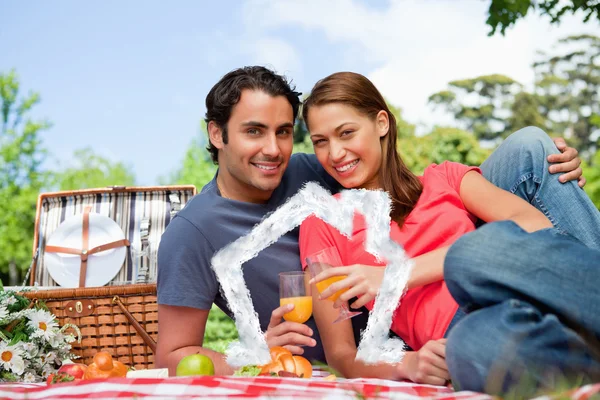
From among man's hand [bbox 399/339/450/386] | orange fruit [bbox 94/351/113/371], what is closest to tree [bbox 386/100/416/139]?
orange fruit [bbox 94/351/113/371]

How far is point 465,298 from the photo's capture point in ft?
6.32

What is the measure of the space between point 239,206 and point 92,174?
1008 inches

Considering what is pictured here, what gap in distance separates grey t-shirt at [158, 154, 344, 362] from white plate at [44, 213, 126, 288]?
2233 millimetres

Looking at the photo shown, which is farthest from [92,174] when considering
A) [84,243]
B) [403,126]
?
[84,243]

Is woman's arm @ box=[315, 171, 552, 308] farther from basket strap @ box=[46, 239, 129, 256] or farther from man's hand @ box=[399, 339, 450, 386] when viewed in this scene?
basket strap @ box=[46, 239, 129, 256]

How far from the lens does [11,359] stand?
3.61 m

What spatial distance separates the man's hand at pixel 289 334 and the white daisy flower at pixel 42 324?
68.9 inches

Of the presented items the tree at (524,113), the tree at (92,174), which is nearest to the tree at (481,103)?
the tree at (524,113)

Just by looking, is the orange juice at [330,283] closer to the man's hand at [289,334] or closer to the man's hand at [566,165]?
the man's hand at [289,334]

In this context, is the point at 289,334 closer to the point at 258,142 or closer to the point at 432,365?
the point at 432,365

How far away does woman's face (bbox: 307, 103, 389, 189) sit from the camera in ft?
9.41

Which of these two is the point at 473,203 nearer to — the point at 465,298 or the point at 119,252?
the point at 465,298

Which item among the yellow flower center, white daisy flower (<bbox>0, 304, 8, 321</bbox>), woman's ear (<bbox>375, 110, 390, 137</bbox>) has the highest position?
Result: woman's ear (<bbox>375, 110, 390, 137</bbox>)

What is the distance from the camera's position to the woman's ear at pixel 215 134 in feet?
11.2
